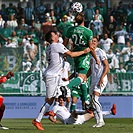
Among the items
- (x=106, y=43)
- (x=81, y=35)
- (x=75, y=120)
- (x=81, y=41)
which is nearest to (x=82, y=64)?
(x=81, y=41)

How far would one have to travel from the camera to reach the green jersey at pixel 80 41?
1523cm

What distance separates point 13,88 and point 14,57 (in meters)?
1.26

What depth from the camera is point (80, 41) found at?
601 inches

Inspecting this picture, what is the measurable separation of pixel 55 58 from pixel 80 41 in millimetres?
1131

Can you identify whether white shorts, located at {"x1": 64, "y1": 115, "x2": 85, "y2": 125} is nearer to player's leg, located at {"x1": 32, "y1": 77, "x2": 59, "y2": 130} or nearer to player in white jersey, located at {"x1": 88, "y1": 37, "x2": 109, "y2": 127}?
player in white jersey, located at {"x1": 88, "y1": 37, "x2": 109, "y2": 127}

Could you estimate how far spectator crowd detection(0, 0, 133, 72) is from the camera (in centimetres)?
2591

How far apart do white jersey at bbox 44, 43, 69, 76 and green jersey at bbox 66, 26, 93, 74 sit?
1.03 meters

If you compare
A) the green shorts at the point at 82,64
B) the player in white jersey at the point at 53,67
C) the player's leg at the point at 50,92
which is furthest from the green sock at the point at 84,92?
the player's leg at the point at 50,92

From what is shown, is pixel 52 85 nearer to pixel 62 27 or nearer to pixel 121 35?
pixel 62 27

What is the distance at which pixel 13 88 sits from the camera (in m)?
25.8

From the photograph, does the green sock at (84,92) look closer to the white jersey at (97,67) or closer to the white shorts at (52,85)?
the white jersey at (97,67)

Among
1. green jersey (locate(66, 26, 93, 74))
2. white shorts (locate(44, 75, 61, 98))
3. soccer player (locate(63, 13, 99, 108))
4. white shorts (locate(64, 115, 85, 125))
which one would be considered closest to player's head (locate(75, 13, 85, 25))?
soccer player (locate(63, 13, 99, 108))

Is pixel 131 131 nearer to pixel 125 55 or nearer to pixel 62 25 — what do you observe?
pixel 125 55

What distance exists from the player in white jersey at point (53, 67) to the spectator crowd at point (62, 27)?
11057 millimetres
